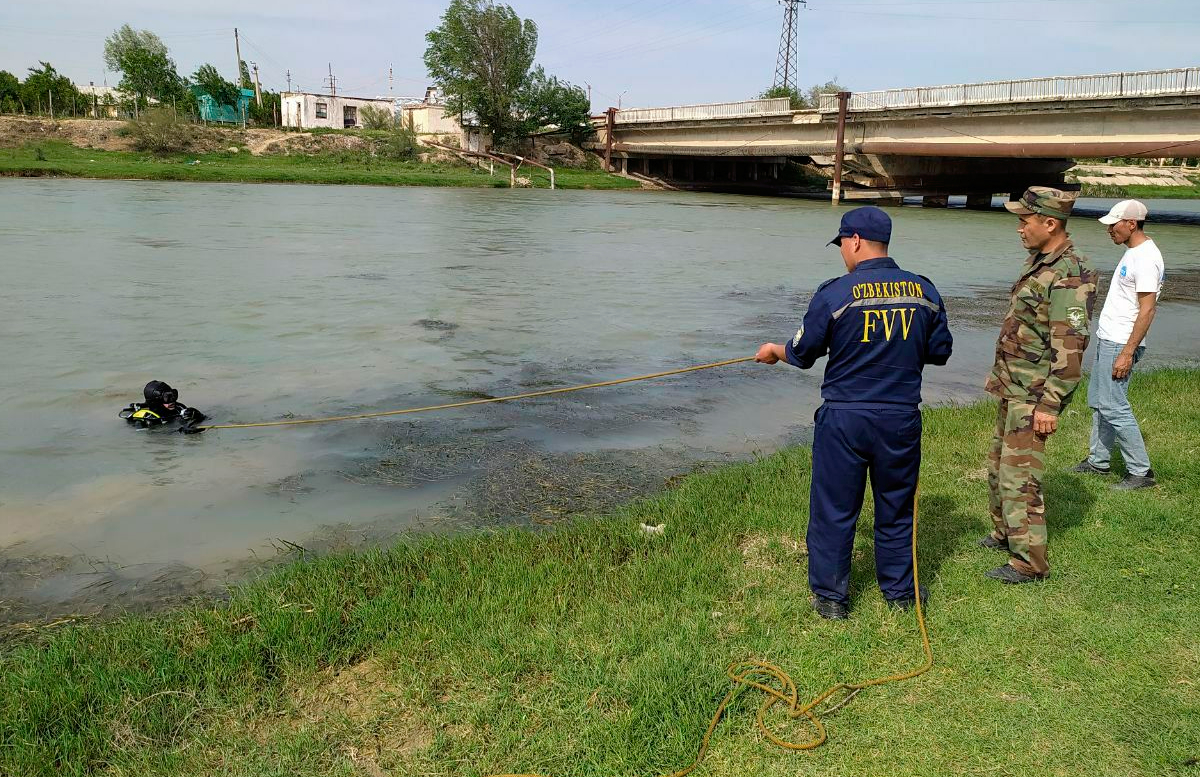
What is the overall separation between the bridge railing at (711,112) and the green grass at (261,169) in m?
4.60

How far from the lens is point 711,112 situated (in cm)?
5981

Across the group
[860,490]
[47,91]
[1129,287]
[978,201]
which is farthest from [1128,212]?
[47,91]

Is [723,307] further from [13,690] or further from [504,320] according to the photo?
[13,690]

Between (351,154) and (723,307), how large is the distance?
55083mm

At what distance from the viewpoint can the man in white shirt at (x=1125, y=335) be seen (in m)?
6.41

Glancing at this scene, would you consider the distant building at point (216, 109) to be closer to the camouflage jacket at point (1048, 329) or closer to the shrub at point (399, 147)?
the shrub at point (399, 147)

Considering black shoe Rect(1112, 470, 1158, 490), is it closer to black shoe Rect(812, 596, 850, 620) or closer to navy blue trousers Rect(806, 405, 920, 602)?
navy blue trousers Rect(806, 405, 920, 602)

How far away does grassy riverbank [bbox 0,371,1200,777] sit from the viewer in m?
3.83

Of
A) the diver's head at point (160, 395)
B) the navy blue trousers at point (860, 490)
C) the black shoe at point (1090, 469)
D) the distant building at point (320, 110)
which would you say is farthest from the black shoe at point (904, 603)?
the distant building at point (320, 110)

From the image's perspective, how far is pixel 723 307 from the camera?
679 inches

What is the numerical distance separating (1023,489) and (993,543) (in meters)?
0.66

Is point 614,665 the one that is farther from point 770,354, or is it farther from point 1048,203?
point 1048,203

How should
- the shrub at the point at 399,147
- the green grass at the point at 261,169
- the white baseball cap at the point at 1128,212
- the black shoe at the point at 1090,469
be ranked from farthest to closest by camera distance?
the shrub at the point at 399,147, the green grass at the point at 261,169, the black shoe at the point at 1090,469, the white baseball cap at the point at 1128,212

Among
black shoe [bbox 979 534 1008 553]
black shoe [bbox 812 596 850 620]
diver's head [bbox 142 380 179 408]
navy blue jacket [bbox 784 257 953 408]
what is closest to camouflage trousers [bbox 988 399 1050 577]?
black shoe [bbox 979 534 1008 553]
